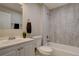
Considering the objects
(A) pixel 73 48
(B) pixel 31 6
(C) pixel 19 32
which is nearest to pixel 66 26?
(A) pixel 73 48

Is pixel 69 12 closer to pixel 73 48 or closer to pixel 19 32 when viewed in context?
pixel 73 48

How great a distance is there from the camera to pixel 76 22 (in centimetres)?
278

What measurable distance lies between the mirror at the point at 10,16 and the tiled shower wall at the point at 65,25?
1.63 m

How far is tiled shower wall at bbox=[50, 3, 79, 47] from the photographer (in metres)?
2.80

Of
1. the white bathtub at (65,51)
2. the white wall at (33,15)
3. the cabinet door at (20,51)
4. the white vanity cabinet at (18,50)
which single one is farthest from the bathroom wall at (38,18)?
the cabinet door at (20,51)

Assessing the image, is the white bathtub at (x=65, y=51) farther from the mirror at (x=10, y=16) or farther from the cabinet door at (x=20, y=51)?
the mirror at (x=10, y=16)

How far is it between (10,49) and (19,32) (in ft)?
3.25

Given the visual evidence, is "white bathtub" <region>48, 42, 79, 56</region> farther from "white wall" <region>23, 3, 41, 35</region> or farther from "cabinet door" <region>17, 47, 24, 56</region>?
"cabinet door" <region>17, 47, 24, 56</region>

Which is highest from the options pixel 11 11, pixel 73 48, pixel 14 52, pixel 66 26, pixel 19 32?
pixel 11 11

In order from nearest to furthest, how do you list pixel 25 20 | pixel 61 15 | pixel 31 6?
1. pixel 25 20
2. pixel 31 6
3. pixel 61 15

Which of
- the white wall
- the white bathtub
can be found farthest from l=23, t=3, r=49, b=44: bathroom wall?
the white bathtub

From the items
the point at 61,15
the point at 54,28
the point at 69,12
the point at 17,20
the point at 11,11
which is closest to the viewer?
the point at 11,11

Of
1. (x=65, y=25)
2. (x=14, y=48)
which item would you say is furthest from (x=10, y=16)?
(x=65, y=25)

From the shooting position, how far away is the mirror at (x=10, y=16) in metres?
1.87
